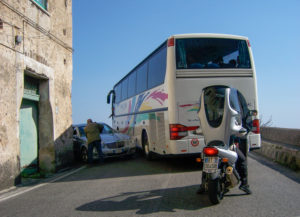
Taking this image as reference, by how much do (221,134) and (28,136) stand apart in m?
6.87

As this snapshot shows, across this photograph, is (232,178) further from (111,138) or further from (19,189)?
(111,138)

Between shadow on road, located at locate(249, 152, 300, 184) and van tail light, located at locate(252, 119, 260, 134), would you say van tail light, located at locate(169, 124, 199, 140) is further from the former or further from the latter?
shadow on road, located at locate(249, 152, 300, 184)

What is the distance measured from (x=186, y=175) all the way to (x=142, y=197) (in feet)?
8.37

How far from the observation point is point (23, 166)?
31.5ft

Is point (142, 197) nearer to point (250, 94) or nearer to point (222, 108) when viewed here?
point (222, 108)

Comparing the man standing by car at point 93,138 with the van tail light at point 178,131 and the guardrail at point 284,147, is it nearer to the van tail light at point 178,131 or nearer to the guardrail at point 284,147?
the van tail light at point 178,131

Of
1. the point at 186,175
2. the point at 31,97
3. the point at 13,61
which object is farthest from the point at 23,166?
the point at 186,175

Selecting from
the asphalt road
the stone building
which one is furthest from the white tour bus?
the stone building

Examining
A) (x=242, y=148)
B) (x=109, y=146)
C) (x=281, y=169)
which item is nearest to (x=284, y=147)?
(x=281, y=169)

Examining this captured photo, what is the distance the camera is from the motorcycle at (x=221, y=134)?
4.98 meters

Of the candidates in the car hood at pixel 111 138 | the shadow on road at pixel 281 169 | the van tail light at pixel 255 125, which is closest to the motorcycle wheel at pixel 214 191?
the shadow on road at pixel 281 169

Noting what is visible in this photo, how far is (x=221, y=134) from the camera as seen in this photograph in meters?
5.42

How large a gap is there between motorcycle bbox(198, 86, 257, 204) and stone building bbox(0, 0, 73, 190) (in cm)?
510

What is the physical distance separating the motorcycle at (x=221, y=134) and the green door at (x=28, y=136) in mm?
6160
